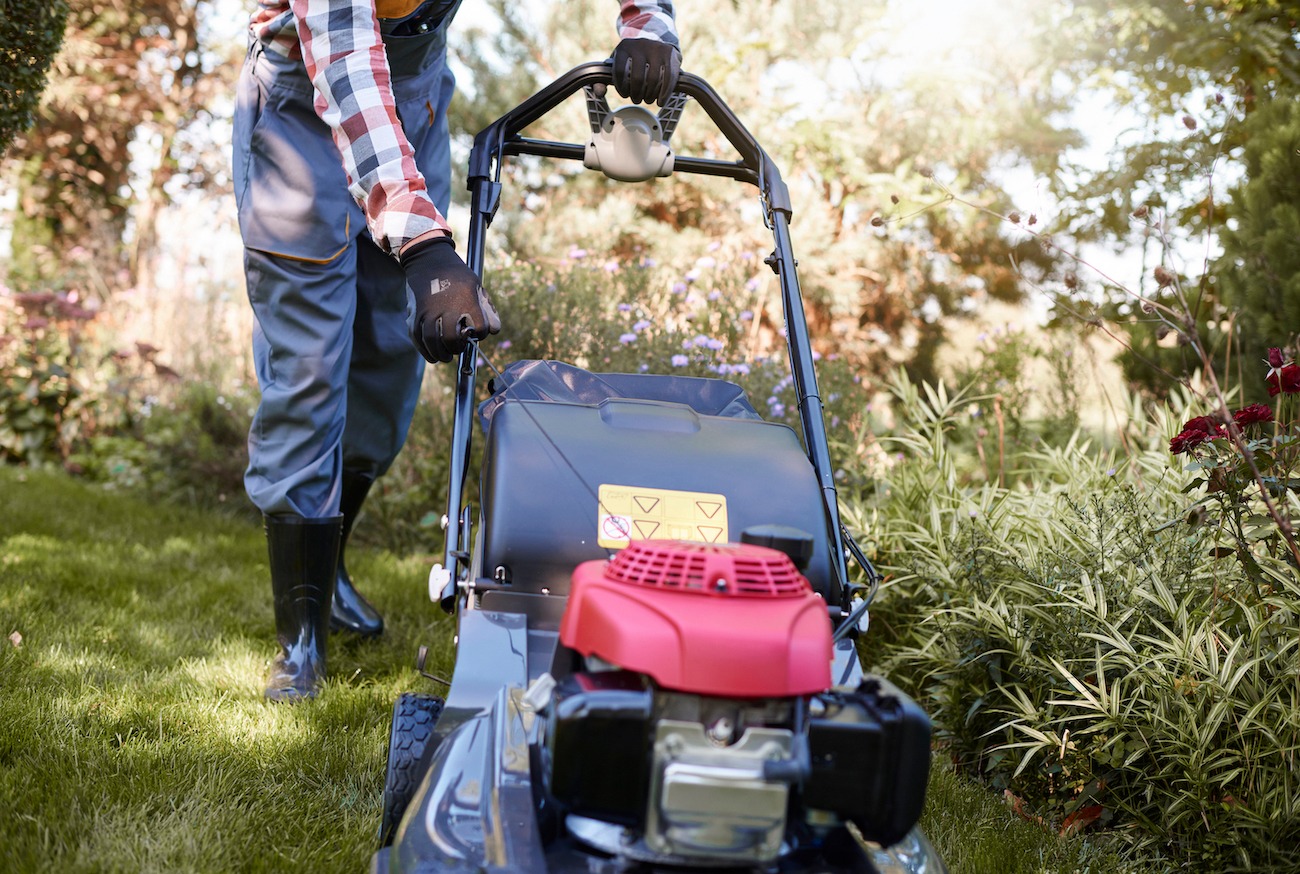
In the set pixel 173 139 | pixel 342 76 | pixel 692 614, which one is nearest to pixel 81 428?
pixel 173 139

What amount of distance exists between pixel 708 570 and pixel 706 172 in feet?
4.03

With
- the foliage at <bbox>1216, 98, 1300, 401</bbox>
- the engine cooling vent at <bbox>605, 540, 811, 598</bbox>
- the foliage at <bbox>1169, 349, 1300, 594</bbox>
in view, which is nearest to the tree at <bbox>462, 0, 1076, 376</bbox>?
the foliage at <bbox>1216, 98, 1300, 401</bbox>

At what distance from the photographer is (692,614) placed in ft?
3.66

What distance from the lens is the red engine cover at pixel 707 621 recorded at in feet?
3.57

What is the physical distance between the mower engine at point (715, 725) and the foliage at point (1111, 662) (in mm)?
864

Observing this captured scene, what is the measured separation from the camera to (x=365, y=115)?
5.74 ft

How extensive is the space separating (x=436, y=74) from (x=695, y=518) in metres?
1.29

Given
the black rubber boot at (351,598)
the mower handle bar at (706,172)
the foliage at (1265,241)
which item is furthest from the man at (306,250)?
the foliage at (1265,241)

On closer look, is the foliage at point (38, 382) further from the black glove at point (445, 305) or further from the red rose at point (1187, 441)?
the red rose at point (1187, 441)

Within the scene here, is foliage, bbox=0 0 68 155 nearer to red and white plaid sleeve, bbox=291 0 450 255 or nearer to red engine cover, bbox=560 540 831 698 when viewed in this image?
red and white plaid sleeve, bbox=291 0 450 255

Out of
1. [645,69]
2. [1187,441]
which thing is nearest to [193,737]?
[645,69]

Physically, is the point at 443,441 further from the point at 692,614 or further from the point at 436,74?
the point at 692,614

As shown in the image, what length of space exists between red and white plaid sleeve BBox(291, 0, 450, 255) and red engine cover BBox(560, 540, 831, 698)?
0.74 m

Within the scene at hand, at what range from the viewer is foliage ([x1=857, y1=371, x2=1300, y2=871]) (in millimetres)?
1766
